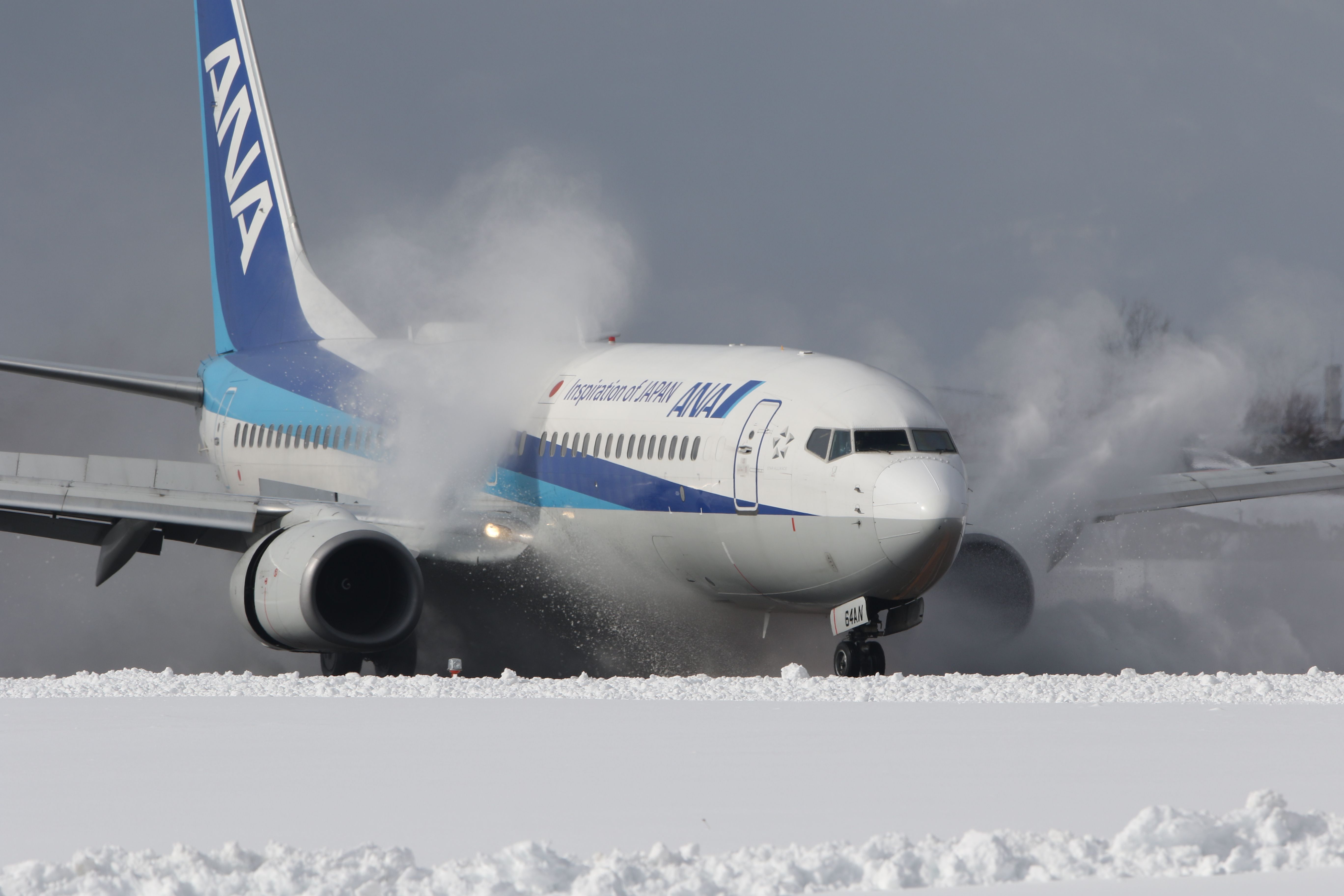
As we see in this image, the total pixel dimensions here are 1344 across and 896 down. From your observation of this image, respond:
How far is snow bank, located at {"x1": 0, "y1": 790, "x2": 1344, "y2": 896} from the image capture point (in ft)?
16.2

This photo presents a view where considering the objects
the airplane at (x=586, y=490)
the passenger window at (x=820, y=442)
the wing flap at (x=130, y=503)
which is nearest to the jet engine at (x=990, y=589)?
the airplane at (x=586, y=490)

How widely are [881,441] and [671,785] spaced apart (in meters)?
6.88

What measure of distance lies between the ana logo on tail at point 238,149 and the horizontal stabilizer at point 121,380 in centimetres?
193

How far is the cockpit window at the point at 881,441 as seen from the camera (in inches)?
535

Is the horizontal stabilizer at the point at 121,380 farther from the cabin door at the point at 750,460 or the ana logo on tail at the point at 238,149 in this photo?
the cabin door at the point at 750,460

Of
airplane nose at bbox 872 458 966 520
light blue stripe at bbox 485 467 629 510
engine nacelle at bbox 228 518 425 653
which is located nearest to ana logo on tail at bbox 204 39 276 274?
engine nacelle at bbox 228 518 425 653

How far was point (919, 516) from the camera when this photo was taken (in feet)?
42.5

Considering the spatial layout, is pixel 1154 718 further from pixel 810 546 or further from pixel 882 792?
pixel 810 546

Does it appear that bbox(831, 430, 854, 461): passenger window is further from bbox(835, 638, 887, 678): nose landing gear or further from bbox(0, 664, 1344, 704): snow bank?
bbox(0, 664, 1344, 704): snow bank

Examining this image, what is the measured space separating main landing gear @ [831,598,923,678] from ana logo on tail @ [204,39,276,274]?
12.4 m

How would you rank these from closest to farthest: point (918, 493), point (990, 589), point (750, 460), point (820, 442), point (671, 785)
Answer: point (671, 785), point (918, 493), point (820, 442), point (750, 460), point (990, 589)

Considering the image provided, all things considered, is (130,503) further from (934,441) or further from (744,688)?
(934,441)

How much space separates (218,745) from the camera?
27.5 ft

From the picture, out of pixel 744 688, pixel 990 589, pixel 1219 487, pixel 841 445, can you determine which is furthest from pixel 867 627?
pixel 1219 487
